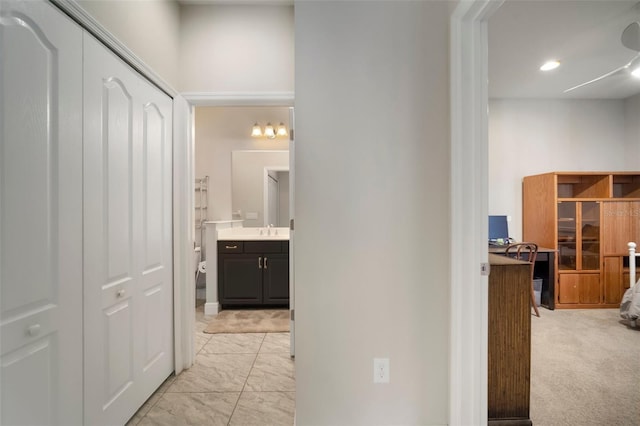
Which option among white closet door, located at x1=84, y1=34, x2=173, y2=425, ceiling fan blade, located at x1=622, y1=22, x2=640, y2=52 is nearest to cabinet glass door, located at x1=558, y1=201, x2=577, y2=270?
ceiling fan blade, located at x1=622, y1=22, x2=640, y2=52

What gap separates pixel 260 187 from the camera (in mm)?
3816

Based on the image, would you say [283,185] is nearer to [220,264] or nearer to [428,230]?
[220,264]

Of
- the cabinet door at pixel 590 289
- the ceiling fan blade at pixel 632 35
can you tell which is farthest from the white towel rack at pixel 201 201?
the cabinet door at pixel 590 289

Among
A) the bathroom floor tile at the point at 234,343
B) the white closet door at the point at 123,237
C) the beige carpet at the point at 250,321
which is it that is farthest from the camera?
the beige carpet at the point at 250,321

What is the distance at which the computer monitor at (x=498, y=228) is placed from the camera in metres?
3.94

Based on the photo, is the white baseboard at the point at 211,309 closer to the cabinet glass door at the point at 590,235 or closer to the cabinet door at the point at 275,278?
the cabinet door at the point at 275,278

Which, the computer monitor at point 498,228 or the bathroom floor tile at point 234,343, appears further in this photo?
the computer monitor at point 498,228

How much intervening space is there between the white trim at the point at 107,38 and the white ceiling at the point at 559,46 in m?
2.60

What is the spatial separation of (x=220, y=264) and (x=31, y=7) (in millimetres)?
2725

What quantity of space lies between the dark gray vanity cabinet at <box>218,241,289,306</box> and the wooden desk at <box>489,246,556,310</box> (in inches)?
107

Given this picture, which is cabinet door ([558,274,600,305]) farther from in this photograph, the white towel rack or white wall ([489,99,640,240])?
the white towel rack

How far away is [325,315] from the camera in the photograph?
1.42 m

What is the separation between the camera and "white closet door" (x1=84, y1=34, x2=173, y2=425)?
135cm

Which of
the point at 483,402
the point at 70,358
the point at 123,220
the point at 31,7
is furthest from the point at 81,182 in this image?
the point at 483,402
